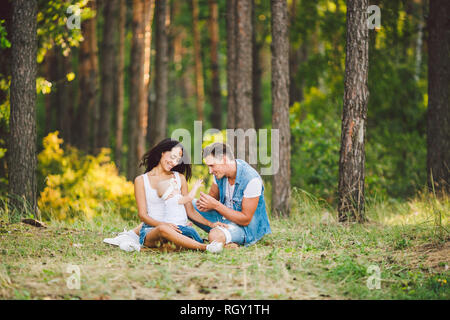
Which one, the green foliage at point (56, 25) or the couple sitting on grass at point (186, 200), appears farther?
the green foliage at point (56, 25)

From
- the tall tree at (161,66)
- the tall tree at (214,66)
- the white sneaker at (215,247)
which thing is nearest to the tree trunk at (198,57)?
the tall tree at (214,66)

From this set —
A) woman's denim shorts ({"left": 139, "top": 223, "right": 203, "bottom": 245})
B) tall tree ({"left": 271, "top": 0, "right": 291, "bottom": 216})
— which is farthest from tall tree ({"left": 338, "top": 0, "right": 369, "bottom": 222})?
woman's denim shorts ({"left": 139, "top": 223, "right": 203, "bottom": 245})

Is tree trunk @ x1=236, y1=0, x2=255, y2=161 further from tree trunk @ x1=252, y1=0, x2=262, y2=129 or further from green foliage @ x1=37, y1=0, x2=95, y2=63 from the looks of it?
tree trunk @ x1=252, y1=0, x2=262, y2=129

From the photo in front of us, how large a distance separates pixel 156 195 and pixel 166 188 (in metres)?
0.16

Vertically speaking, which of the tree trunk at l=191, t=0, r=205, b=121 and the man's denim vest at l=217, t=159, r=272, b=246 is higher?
the tree trunk at l=191, t=0, r=205, b=121

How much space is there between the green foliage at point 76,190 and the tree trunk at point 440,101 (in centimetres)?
657

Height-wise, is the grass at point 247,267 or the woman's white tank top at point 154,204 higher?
the woman's white tank top at point 154,204

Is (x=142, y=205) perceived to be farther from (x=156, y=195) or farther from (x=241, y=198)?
(x=241, y=198)

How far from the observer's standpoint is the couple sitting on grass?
6.35 meters

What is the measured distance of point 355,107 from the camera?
831cm

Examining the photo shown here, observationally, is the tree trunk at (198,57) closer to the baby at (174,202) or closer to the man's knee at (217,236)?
the baby at (174,202)

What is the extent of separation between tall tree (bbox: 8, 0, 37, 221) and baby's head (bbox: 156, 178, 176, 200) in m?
3.48

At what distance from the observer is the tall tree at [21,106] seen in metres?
8.74
